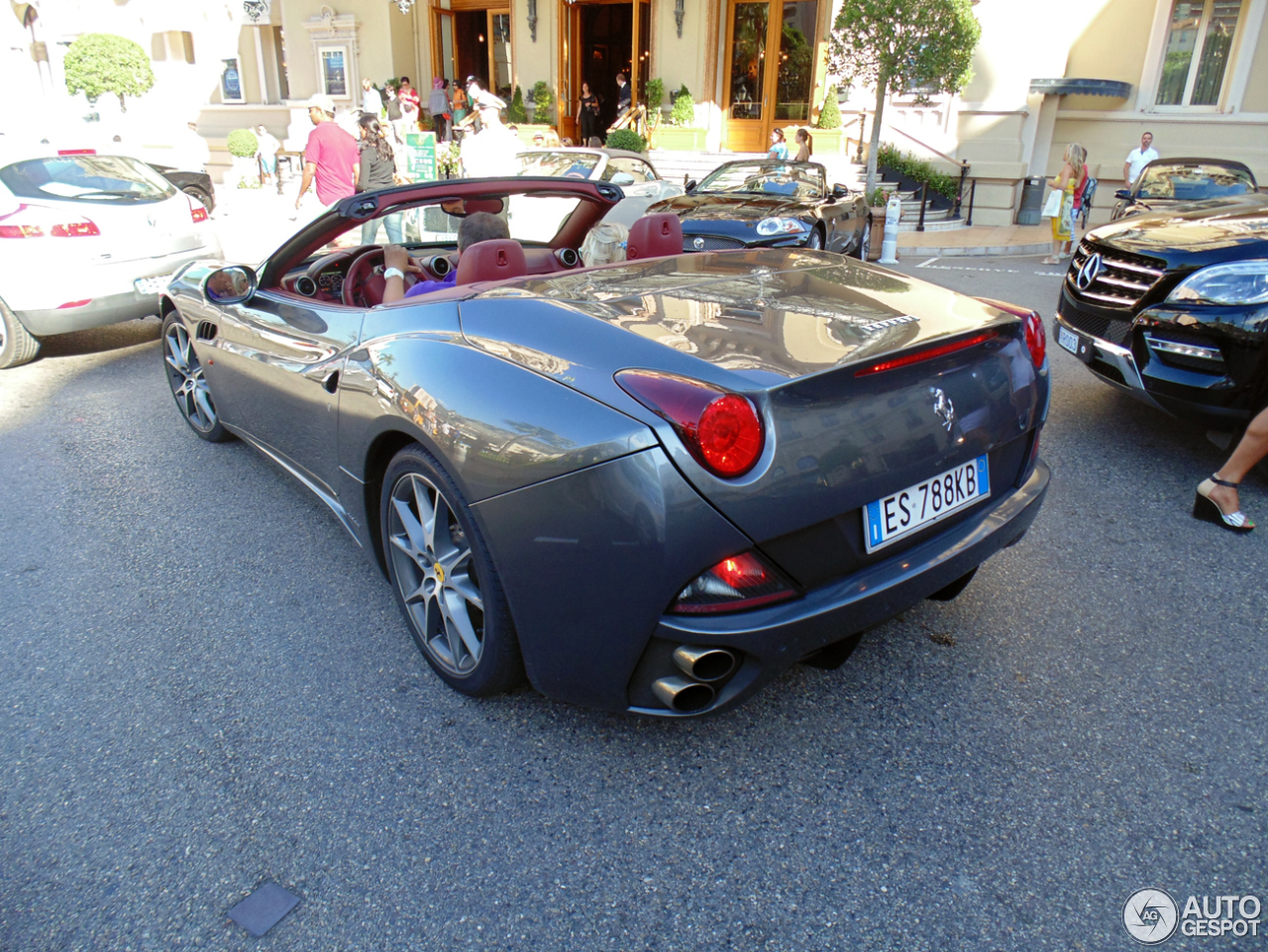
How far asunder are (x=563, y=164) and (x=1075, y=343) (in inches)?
303

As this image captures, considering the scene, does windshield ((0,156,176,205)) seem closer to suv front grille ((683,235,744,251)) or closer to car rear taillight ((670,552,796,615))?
suv front grille ((683,235,744,251))

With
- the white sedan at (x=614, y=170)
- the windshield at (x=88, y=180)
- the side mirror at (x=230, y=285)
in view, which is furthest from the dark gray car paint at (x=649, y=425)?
the white sedan at (x=614, y=170)

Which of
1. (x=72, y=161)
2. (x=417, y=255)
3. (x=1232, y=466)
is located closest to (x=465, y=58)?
(x=72, y=161)

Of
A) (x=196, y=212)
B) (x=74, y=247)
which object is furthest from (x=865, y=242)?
(x=74, y=247)

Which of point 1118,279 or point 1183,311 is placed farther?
point 1118,279

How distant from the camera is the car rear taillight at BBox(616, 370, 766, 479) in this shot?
1847 millimetres

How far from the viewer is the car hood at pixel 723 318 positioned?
205 cm

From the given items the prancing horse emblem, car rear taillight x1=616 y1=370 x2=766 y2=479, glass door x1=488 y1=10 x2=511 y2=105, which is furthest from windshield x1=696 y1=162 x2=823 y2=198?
glass door x1=488 y1=10 x2=511 y2=105

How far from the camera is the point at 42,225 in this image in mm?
6176

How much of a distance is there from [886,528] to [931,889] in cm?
82

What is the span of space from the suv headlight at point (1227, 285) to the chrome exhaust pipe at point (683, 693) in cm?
339

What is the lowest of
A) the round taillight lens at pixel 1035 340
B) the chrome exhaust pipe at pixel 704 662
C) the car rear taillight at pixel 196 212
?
the chrome exhaust pipe at pixel 704 662

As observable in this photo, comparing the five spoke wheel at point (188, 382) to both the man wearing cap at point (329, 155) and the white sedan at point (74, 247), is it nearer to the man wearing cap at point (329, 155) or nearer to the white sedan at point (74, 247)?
the white sedan at point (74, 247)

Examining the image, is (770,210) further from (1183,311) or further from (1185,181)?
(1185,181)
